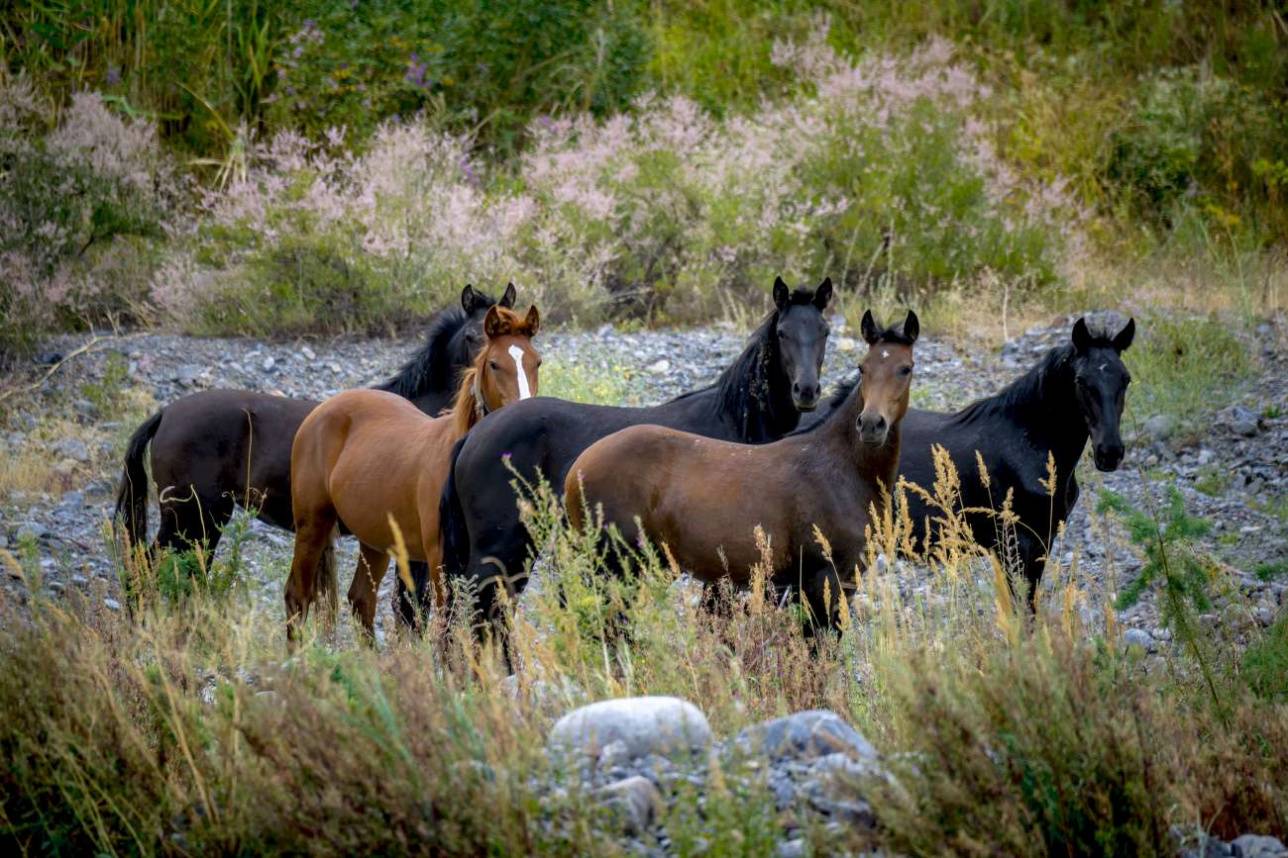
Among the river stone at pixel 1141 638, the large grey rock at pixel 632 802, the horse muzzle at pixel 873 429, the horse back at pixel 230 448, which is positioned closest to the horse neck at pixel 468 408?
the horse back at pixel 230 448

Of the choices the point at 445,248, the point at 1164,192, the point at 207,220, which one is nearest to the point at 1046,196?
the point at 1164,192

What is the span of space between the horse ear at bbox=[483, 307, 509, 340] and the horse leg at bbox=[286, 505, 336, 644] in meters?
1.32

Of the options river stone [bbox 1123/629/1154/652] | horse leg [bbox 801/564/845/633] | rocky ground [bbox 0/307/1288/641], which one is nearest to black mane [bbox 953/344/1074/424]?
rocky ground [bbox 0/307/1288/641]

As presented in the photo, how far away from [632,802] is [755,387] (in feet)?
12.5

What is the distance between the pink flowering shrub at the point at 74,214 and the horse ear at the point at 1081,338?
8061mm

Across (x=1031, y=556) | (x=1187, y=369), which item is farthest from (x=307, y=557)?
(x=1187, y=369)

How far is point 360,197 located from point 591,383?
327cm

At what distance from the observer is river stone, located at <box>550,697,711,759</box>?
401 centimetres

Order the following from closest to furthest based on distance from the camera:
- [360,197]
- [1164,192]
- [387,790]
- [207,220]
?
[387,790] → [360,197] → [207,220] → [1164,192]

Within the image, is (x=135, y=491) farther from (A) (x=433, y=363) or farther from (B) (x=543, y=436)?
(B) (x=543, y=436)

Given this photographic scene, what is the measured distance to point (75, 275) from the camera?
1303 cm

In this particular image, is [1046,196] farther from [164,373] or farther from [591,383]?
[164,373]

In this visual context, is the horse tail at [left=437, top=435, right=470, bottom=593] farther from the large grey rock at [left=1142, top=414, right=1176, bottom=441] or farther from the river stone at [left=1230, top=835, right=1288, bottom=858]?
the large grey rock at [left=1142, top=414, right=1176, bottom=441]

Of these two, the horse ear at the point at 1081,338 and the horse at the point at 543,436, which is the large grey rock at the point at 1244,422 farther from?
the horse at the point at 543,436
